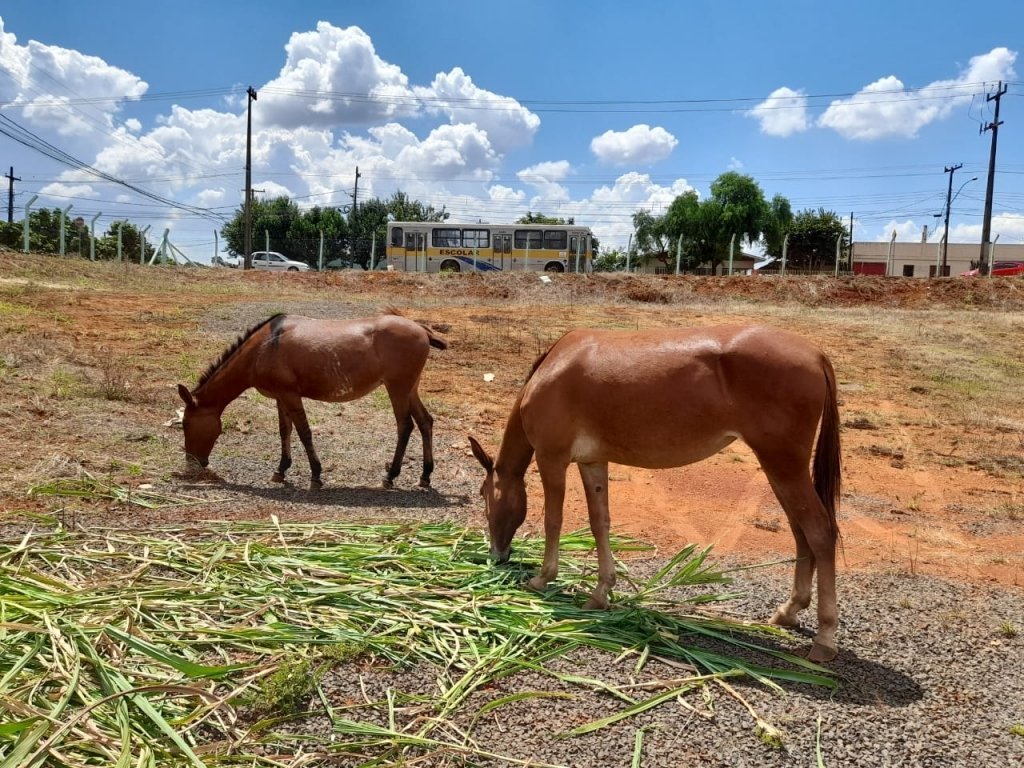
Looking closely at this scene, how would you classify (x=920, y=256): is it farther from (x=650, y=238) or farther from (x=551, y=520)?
(x=551, y=520)

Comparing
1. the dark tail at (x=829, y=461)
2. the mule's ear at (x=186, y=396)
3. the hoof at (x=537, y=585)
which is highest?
the dark tail at (x=829, y=461)

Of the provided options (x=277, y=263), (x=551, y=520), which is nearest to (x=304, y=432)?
(x=551, y=520)

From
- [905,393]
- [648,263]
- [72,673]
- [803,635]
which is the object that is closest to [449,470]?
[803,635]

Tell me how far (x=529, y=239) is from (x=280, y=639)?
115 ft

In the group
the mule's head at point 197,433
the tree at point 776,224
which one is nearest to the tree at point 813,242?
the tree at point 776,224

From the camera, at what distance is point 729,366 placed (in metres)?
4.50

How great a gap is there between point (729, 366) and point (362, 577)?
271cm

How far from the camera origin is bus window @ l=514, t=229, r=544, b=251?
38062mm

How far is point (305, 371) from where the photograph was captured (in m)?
8.38

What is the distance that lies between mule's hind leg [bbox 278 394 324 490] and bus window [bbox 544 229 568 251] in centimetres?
3084

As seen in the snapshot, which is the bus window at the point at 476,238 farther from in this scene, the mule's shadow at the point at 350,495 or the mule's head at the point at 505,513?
the mule's head at the point at 505,513

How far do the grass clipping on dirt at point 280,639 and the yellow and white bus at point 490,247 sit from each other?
3303 cm

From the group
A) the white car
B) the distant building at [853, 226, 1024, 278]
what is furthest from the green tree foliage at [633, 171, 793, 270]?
the white car

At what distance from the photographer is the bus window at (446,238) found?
3888 cm
